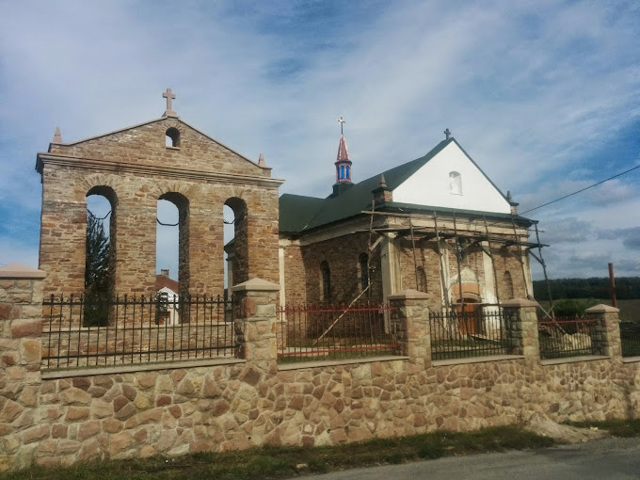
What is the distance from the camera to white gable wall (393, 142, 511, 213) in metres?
20.7

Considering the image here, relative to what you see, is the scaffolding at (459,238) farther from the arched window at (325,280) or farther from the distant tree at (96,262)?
the distant tree at (96,262)

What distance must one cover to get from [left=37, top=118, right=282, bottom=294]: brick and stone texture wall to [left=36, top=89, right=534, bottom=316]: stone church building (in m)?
0.03

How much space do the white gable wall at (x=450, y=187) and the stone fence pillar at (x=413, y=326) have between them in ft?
34.3

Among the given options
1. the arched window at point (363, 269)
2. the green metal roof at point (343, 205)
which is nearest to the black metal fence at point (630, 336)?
the green metal roof at point (343, 205)

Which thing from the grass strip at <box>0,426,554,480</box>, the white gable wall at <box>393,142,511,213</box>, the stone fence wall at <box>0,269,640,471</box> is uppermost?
the white gable wall at <box>393,142,511,213</box>

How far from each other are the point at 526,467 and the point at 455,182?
51.6 feet

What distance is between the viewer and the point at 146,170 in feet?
48.7

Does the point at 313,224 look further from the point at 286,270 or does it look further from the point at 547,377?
the point at 547,377

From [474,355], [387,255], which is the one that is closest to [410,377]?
[474,355]

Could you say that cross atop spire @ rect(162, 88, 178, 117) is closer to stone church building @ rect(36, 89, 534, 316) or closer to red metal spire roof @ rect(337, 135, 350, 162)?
stone church building @ rect(36, 89, 534, 316)

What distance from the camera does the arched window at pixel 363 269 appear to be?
67.6ft

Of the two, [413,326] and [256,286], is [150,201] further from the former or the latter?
[413,326]

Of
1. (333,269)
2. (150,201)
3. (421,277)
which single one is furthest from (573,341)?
(150,201)

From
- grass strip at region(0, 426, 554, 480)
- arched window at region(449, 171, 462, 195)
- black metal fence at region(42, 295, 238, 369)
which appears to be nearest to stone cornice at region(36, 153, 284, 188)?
black metal fence at region(42, 295, 238, 369)
